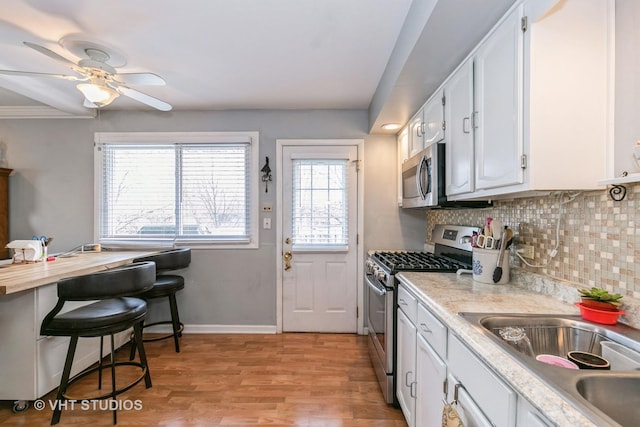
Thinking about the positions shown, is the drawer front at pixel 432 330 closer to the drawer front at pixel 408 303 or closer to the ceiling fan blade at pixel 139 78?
the drawer front at pixel 408 303

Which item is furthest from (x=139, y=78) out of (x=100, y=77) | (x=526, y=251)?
(x=526, y=251)

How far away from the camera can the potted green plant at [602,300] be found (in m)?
1.09

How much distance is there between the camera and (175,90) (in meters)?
2.75

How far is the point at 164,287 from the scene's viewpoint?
2670 millimetres

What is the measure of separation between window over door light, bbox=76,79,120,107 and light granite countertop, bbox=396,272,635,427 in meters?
2.28

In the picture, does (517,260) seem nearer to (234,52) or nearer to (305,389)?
(305,389)

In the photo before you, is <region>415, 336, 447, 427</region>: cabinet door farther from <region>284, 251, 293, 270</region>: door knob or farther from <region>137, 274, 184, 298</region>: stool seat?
<region>137, 274, 184, 298</region>: stool seat

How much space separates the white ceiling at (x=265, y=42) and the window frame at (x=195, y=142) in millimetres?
468

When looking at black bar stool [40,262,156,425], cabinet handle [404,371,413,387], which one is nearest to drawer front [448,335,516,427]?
cabinet handle [404,371,413,387]

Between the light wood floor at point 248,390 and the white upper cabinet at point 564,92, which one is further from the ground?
the white upper cabinet at point 564,92

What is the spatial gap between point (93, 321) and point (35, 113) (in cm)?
280

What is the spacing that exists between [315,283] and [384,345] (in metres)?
1.28

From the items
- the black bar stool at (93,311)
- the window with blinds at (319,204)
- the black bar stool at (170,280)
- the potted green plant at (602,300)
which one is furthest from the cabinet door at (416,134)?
the black bar stool at (170,280)

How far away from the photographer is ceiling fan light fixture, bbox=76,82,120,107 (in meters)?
1.95
